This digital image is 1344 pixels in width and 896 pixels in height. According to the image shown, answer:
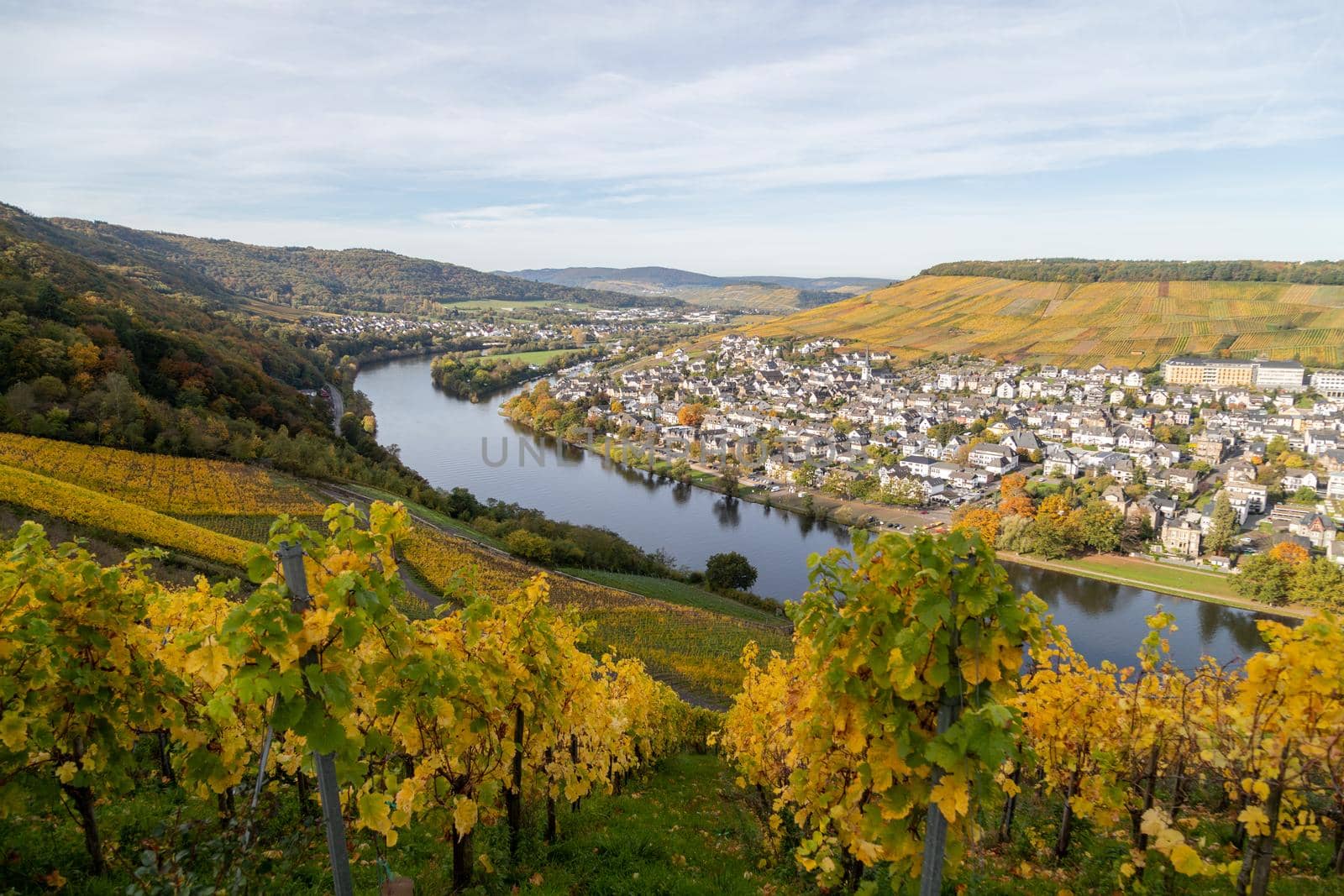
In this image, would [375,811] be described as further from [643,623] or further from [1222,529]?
[1222,529]

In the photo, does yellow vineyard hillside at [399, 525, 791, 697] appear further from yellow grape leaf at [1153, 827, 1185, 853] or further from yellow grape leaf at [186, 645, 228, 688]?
yellow grape leaf at [1153, 827, 1185, 853]

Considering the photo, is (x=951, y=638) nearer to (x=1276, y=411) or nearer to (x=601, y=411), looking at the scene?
(x=601, y=411)

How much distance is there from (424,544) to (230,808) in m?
23.4

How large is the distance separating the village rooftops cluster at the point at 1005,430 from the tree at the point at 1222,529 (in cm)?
74

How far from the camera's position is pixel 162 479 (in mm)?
26484

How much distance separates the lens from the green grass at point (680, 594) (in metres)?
29.2

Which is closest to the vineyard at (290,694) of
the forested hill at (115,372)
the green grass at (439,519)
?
the green grass at (439,519)

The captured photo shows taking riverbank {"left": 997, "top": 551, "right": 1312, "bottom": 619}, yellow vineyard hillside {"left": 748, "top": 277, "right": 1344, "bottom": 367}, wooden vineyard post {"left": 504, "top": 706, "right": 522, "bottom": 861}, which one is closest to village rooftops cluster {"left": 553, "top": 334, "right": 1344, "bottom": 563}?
riverbank {"left": 997, "top": 551, "right": 1312, "bottom": 619}

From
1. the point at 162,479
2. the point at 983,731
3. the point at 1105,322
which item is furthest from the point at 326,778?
the point at 1105,322

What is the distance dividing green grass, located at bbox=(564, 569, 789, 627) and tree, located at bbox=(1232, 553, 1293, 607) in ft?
70.5

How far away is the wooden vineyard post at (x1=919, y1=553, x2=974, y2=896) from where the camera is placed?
2.86 m

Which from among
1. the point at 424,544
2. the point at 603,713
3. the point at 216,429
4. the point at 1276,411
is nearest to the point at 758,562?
the point at 424,544

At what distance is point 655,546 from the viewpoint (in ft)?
132

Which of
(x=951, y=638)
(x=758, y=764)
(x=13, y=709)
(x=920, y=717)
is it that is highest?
(x=951, y=638)
